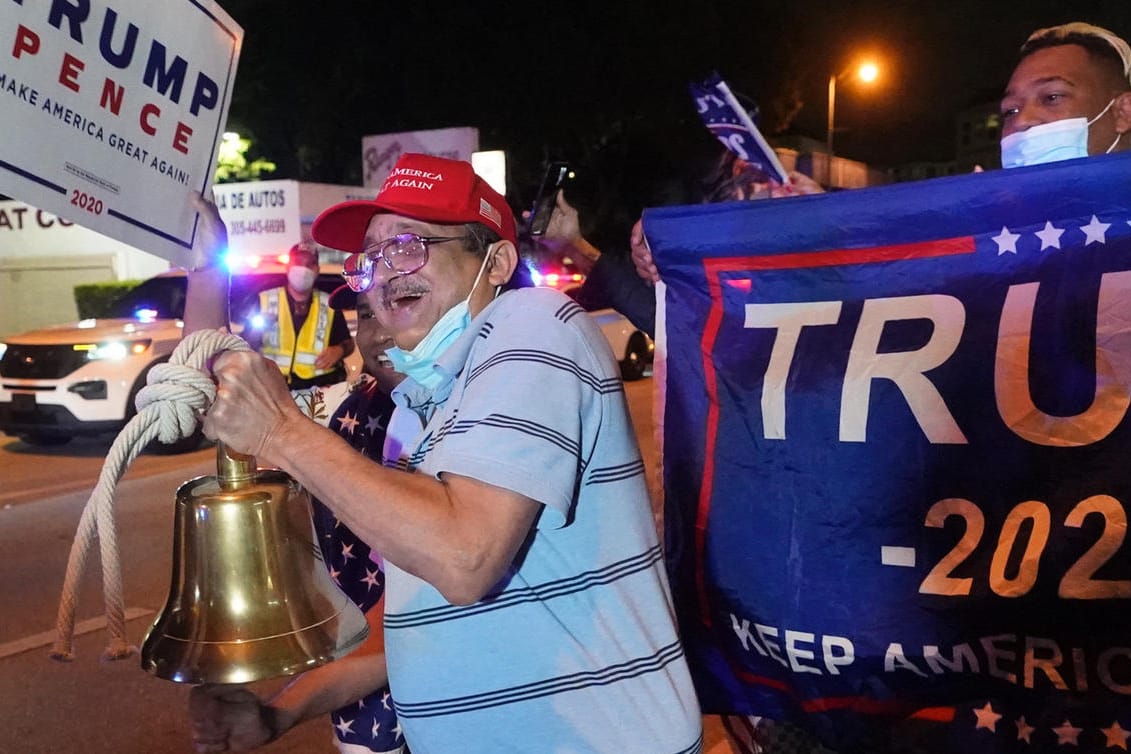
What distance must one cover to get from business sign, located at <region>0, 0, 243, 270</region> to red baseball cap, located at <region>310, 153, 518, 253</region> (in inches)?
20.4

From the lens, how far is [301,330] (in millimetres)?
8922

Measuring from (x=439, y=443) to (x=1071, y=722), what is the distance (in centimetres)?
148

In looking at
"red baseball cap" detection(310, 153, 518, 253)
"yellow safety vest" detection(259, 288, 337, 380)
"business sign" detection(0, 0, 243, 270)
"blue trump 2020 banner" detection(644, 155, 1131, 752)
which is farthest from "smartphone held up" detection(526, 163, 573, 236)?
"yellow safety vest" detection(259, 288, 337, 380)

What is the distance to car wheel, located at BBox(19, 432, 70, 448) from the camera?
34.7 feet

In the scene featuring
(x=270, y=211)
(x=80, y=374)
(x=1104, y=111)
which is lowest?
(x=80, y=374)

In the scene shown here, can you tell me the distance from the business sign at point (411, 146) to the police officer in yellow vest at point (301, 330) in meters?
9.24

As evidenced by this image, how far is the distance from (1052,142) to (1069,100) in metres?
0.20

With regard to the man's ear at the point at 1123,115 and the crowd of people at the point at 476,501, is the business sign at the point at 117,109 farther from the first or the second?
the man's ear at the point at 1123,115

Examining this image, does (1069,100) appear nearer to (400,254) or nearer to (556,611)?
(400,254)

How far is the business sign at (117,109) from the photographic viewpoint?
193 centimetres

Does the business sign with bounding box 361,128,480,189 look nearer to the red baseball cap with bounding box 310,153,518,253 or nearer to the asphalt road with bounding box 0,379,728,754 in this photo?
the asphalt road with bounding box 0,379,728,754

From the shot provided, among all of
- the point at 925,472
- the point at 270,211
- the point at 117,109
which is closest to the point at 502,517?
the point at 925,472

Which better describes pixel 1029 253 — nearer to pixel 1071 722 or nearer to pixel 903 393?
pixel 903 393

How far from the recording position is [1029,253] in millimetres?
2275
